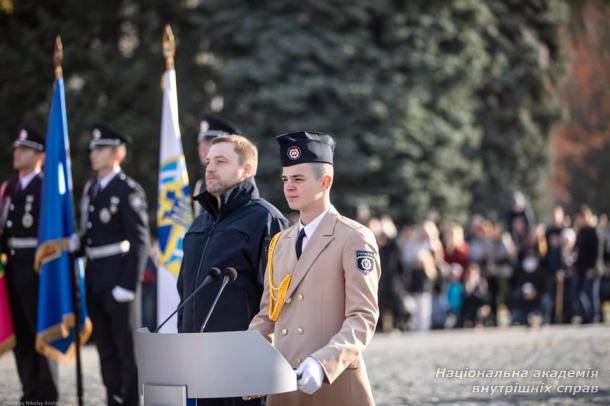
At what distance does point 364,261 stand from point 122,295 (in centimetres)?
432

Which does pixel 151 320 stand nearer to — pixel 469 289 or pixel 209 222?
pixel 469 289

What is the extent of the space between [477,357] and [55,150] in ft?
20.0

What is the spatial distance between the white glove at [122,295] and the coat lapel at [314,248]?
157 inches

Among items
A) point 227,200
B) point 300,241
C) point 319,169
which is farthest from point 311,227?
point 227,200

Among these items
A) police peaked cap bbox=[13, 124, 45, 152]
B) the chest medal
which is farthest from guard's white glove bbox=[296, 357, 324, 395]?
police peaked cap bbox=[13, 124, 45, 152]

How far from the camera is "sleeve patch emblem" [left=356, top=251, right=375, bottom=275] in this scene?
5.07m

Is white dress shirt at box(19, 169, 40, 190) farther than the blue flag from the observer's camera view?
Yes

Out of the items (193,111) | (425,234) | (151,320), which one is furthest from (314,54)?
(151,320)

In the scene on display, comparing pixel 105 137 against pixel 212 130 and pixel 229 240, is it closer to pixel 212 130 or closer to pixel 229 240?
pixel 212 130

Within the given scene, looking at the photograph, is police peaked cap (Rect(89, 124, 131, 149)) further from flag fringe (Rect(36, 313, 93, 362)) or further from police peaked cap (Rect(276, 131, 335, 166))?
police peaked cap (Rect(276, 131, 335, 166))

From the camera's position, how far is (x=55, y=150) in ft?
32.8

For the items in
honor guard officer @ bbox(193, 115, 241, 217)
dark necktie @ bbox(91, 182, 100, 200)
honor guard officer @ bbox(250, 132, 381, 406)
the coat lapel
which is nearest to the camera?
honor guard officer @ bbox(250, 132, 381, 406)

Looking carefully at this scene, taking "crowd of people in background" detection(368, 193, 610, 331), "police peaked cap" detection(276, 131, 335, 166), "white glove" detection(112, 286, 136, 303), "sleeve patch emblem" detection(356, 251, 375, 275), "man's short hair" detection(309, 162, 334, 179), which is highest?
"police peaked cap" detection(276, 131, 335, 166)

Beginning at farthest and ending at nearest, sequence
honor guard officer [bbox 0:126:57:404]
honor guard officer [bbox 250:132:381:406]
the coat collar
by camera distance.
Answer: honor guard officer [bbox 0:126:57:404] → the coat collar → honor guard officer [bbox 250:132:381:406]
